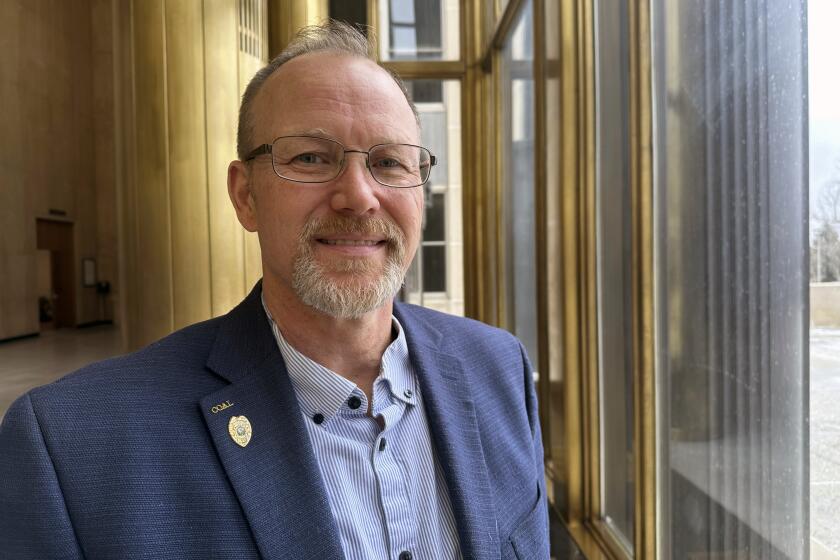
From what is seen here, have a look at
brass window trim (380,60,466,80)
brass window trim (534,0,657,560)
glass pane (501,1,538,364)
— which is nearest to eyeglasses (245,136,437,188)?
brass window trim (534,0,657,560)

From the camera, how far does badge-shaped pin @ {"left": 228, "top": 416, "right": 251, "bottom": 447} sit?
4.24 ft

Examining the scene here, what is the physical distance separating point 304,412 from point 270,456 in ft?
0.50

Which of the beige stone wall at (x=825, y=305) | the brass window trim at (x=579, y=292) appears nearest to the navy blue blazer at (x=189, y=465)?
the beige stone wall at (x=825, y=305)

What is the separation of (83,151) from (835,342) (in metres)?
20.7

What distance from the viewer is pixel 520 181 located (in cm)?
521

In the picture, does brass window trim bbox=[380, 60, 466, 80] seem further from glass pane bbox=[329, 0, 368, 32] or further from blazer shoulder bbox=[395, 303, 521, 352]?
blazer shoulder bbox=[395, 303, 521, 352]

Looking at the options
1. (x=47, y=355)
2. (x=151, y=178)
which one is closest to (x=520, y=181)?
(x=151, y=178)

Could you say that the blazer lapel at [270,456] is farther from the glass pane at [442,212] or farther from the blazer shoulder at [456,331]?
the glass pane at [442,212]

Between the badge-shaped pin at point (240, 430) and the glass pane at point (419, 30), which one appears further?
the glass pane at point (419, 30)

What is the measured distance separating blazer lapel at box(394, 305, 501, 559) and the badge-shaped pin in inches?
16.2

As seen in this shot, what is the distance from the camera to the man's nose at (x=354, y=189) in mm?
1386

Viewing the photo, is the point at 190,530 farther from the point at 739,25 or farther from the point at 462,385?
the point at 739,25

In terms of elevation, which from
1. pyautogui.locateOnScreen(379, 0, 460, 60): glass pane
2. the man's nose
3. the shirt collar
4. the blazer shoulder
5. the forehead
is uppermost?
pyautogui.locateOnScreen(379, 0, 460, 60): glass pane

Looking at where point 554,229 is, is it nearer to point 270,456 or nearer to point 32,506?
point 270,456
